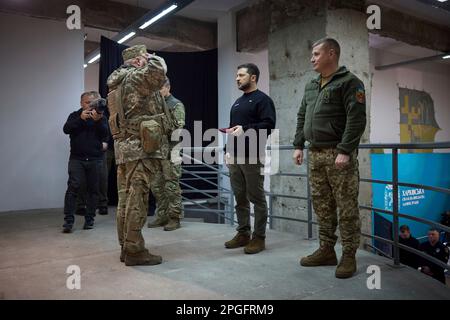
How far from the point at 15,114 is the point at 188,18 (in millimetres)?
3252

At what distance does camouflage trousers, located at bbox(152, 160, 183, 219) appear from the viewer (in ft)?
12.6

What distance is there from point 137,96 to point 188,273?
45.9 inches

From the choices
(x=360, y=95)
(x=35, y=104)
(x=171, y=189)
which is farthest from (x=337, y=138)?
(x=35, y=104)

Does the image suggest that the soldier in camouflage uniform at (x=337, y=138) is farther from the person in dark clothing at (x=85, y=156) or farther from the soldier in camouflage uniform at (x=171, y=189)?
the person in dark clothing at (x=85, y=156)

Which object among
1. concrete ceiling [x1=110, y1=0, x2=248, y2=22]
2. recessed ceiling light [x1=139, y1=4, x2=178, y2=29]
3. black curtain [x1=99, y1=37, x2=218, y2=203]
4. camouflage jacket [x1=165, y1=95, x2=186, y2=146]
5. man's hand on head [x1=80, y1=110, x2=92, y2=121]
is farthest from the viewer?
black curtain [x1=99, y1=37, x2=218, y2=203]

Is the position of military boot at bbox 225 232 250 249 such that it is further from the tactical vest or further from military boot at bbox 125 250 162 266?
the tactical vest

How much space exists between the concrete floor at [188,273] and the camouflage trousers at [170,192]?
451 mm

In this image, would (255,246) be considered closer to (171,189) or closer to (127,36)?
(171,189)

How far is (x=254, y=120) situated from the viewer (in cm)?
271

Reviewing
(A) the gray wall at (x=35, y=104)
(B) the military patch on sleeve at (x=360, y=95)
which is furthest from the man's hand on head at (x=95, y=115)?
(B) the military patch on sleeve at (x=360, y=95)

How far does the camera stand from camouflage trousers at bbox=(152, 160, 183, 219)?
2.55 ft

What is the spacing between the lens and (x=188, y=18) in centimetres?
668

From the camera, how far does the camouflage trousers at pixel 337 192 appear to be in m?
2.24

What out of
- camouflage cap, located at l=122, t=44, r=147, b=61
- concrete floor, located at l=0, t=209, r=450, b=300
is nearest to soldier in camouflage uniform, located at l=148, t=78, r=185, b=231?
concrete floor, located at l=0, t=209, r=450, b=300
